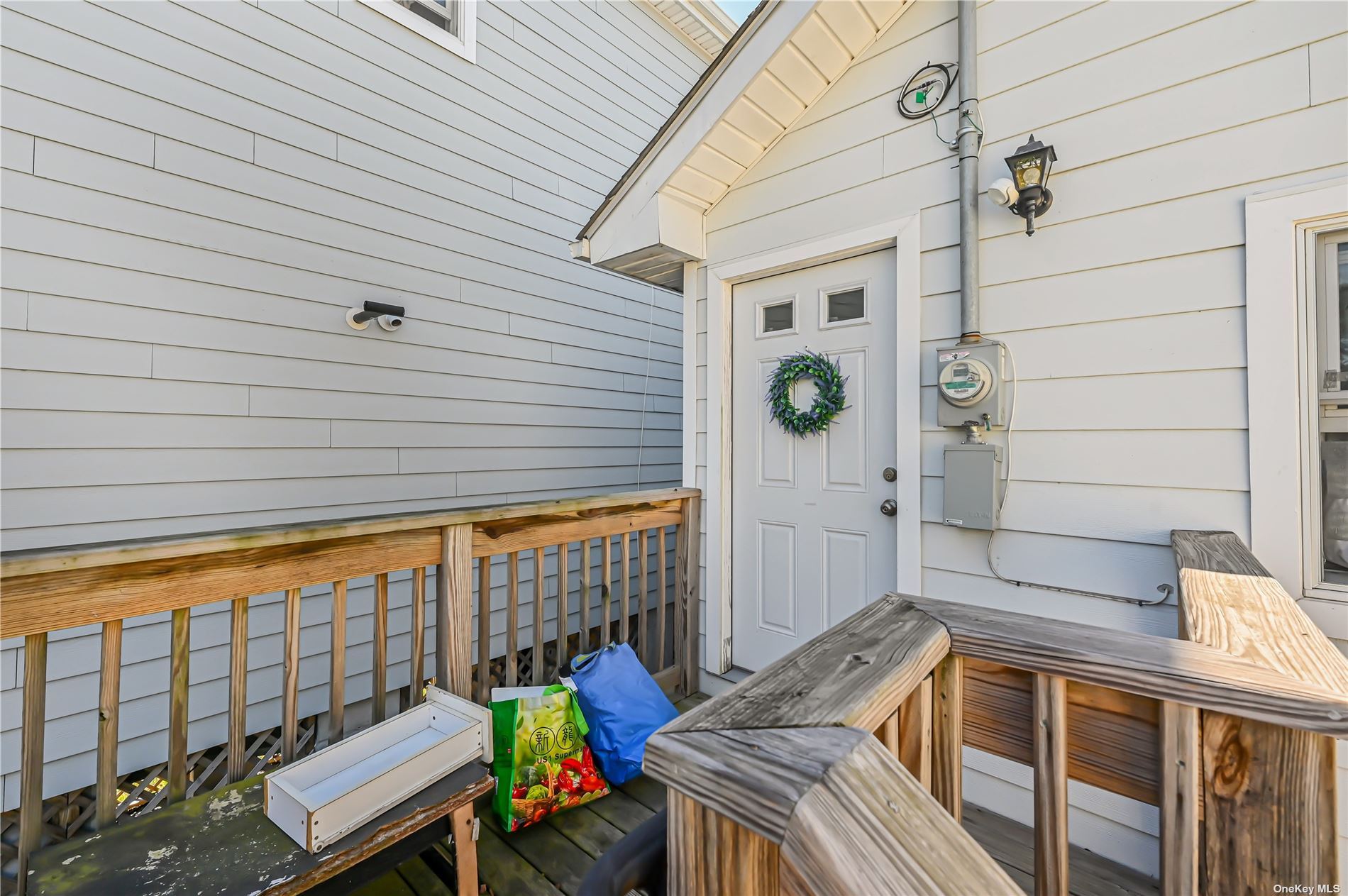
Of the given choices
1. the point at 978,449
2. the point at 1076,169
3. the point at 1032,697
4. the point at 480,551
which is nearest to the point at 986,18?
the point at 1076,169

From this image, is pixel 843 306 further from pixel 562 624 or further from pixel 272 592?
pixel 272 592

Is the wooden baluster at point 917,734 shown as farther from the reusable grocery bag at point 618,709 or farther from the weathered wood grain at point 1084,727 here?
the reusable grocery bag at point 618,709

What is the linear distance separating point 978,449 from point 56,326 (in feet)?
11.6

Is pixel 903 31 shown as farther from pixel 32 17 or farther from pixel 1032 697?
pixel 32 17

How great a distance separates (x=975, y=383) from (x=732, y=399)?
1182mm

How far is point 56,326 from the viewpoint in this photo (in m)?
2.26

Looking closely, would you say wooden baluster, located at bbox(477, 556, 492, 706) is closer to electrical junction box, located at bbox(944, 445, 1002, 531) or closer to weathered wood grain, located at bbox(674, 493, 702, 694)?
weathered wood grain, located at bbox(674, 493, 702, 694)

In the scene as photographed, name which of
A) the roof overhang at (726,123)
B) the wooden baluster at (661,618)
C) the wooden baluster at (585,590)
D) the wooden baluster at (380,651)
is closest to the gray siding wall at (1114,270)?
the roof overhang at (726,123)

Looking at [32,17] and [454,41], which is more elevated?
[454,41]

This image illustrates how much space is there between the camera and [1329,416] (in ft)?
5.33

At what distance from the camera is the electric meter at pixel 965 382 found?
2062mm

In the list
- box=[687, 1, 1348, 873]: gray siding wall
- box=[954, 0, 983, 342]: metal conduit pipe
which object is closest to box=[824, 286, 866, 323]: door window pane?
box=[687, 1, 1348, 873]: gray siding wall

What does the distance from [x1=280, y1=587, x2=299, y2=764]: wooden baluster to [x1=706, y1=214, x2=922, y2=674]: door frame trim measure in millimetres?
1816

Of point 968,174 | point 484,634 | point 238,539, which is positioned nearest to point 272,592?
point 238,539
